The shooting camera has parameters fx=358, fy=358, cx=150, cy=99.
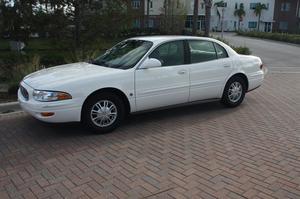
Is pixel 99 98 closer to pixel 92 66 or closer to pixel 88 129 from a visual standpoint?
pixel 88 129

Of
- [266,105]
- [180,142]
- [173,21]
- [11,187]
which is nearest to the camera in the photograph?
[11,187]

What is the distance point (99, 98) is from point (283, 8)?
Answer: 7587cm

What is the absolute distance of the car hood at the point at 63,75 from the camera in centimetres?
547

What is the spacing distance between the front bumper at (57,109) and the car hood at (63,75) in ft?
0.74

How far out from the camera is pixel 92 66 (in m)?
6.36

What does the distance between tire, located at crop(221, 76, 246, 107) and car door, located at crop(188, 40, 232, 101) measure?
187 millimetres

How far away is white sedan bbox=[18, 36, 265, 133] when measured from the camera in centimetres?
541

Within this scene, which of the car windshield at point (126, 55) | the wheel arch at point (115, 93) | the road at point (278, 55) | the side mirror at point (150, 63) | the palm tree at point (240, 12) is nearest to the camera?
the wheel arch at point (115, 93)

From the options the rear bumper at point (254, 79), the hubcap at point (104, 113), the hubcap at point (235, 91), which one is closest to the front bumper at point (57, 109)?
the hubcap at point (104, 113)

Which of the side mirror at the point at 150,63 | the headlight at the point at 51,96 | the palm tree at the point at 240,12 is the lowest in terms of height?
the headlight at the point at 51,96

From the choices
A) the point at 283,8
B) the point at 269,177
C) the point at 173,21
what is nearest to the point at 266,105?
the point at 269,177

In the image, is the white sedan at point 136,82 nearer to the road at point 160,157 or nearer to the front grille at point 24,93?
the front grille at point 24,93

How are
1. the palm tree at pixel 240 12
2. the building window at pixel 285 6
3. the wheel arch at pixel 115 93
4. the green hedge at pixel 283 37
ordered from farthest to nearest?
the palm tree at pixel 240 12
the building window at pixel 285 6
the green hedge at pixel 283 37
the wheel arch at pixel 115 93

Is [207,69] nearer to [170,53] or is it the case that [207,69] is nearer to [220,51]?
[220,51]
